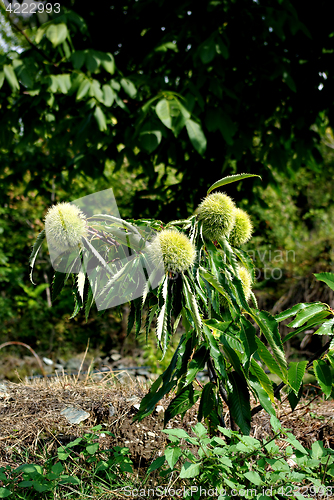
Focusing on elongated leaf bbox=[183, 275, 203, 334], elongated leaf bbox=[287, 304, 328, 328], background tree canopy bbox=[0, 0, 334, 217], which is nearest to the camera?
elongated leaf bbox=[183, 275, 203, 334]

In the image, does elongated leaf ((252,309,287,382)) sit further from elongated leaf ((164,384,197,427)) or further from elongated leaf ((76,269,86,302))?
elongated leaf ((76,269,86,302))

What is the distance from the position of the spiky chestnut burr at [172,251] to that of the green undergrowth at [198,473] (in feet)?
1.67

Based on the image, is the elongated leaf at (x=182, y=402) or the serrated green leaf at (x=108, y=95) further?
the serrated green leaf at (x=108, y=95)

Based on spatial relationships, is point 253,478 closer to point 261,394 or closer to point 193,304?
point 261,394

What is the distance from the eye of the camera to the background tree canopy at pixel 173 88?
2.51 m

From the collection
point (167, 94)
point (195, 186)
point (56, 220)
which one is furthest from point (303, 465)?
point (195, 186)

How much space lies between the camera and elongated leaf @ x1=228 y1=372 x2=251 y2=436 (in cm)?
114

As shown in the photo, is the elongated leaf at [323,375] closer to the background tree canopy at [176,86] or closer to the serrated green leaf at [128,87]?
the background tree canopy at [176,86]

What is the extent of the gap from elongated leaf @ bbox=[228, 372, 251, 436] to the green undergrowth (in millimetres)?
49

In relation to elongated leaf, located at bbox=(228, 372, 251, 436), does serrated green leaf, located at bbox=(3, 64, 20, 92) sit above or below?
above

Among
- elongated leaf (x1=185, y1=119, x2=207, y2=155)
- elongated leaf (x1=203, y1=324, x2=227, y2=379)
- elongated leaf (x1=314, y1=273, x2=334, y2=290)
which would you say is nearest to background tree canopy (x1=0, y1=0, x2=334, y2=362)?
elongated leaf (x1=185, y1=119, x2=207, y2=155)

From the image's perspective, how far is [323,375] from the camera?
47.0 inches

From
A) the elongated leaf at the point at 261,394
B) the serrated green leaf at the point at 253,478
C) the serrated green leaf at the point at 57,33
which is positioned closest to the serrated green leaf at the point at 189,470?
the serrated green leaf at the point at 253,478

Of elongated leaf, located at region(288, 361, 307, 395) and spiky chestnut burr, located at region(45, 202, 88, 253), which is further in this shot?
elongated leaf, located at region(288, 361, 307, 395)
